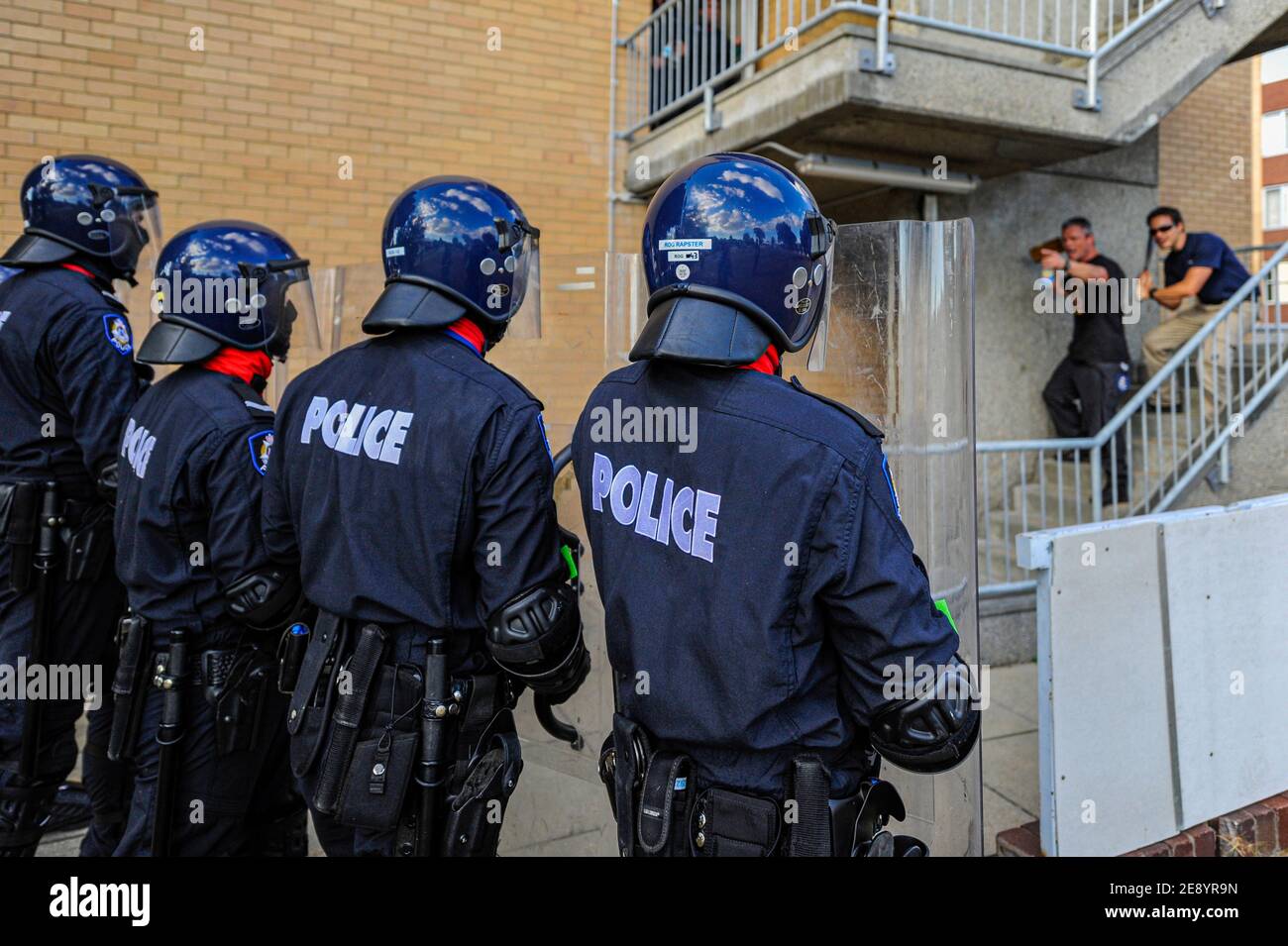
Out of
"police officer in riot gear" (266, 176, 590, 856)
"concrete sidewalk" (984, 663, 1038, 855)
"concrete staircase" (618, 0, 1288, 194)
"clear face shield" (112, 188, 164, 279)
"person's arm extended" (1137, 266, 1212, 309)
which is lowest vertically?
"concrete sidewalk" (984, 663, 1038, 855)

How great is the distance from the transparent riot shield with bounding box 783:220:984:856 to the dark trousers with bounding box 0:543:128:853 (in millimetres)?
2618

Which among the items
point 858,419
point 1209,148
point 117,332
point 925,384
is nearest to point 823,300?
point 858,419

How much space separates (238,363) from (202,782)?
1.27m

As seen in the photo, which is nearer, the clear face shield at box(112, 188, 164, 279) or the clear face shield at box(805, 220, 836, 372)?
the clear face shield at box(805, 220, 836, 372)

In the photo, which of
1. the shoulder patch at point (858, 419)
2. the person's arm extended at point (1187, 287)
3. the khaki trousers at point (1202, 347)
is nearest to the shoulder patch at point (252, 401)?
the shoulder patch at point (858, 419)

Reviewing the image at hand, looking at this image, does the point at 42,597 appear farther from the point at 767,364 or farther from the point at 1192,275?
the point at 1192,275

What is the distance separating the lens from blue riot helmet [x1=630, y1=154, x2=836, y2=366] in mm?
1742

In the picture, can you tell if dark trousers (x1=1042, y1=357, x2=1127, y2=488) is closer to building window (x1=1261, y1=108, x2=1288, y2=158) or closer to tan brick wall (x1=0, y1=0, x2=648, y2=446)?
tan brick wall (x1=0, y1=0, x2=648, y2=446)

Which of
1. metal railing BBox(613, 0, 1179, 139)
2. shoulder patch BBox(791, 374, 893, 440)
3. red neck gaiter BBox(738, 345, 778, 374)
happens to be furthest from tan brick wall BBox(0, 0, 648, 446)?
shoulder patch BBox(791, 374, 893, 440)

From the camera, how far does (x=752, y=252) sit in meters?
1.77

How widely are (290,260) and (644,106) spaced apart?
16.9ft

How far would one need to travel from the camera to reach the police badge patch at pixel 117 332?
3.18 metres
